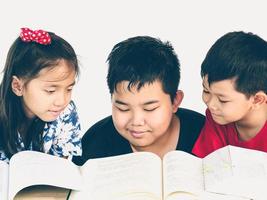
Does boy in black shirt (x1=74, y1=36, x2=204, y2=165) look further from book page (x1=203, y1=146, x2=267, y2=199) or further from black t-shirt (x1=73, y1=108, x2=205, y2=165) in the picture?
book page (x1=203, y1=146, x2=267, y2=199)

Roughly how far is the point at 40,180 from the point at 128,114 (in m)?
0.25

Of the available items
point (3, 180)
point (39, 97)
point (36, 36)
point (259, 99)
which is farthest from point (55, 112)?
point (259, 99)

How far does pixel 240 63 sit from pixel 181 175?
0.25 m

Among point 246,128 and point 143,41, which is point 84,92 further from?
point 246,128

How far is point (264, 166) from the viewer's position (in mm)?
799

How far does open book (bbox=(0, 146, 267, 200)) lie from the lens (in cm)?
74

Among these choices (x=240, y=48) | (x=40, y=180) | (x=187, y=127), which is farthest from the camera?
(x=187, y=127)

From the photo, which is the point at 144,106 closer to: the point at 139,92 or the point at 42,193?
the point at 139,92

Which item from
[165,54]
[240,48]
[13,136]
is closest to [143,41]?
[165,54]

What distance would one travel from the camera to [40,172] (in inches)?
29.7

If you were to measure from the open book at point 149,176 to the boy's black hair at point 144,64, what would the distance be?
0.57 feet

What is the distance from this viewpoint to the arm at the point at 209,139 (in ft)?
3.18

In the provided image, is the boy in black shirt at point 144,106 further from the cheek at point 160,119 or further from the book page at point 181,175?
the book page at point 181,175

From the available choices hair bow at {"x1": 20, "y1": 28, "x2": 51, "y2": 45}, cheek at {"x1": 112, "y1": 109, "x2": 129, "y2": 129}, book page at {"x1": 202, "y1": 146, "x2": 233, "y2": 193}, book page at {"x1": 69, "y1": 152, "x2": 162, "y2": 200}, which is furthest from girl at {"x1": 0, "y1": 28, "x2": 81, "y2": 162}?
book page at {"x1": 202, "y1": 146, "x2": 233, "y2": 193}
